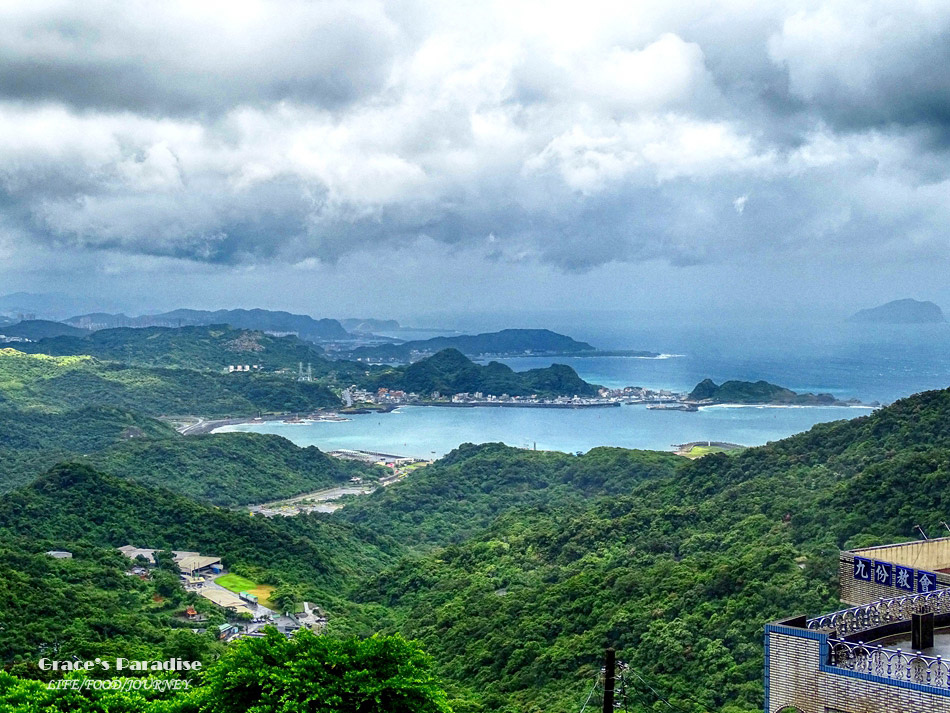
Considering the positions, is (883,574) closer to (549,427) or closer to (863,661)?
(863,661)

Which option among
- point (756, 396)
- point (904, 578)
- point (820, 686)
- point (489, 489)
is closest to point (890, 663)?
point (820, 686)

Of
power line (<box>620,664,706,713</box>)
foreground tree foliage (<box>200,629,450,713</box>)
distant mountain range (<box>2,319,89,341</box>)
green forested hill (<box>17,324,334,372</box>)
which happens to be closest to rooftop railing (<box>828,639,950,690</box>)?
foreground tree foliage (<box>200,629,450,713</box>)

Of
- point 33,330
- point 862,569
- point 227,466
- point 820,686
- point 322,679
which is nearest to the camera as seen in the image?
point 820,686

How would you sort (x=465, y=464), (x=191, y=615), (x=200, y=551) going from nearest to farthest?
(x=191, y=615)
(x=200, y=551)
(x=465, y=464)

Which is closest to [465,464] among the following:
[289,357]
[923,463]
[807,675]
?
[923,463]

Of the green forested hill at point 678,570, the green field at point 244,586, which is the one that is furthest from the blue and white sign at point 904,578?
the green field at point 244,586

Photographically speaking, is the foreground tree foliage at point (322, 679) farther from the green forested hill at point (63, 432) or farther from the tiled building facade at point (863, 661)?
the green forested hill at point (63, 432)

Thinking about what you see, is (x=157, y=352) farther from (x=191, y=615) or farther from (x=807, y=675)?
(x=807, y=675)
